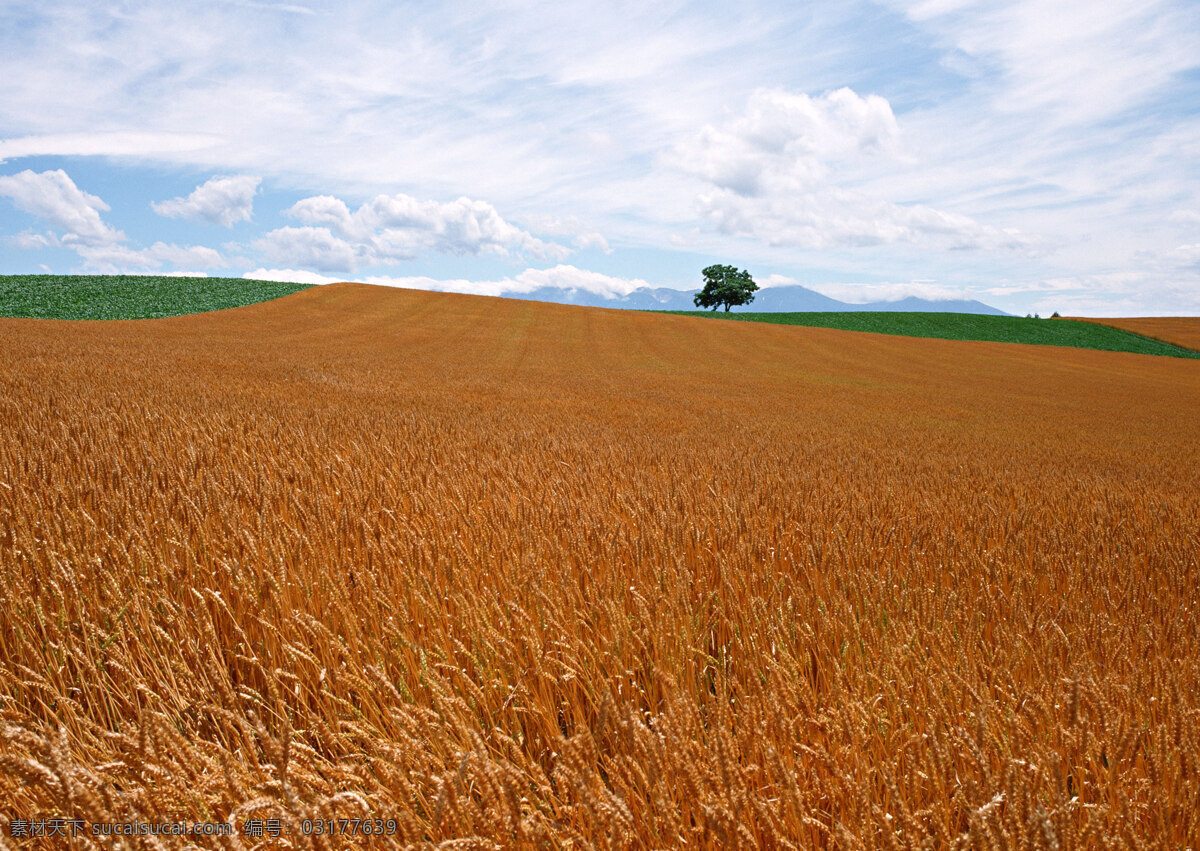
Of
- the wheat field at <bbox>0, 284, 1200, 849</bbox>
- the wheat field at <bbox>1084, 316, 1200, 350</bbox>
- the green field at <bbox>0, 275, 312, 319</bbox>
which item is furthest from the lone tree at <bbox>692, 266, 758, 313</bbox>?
the wheat field at <bbox>0, 284, 1200, 849</bbox>

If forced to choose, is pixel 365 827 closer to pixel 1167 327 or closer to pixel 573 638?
pixel 573 638

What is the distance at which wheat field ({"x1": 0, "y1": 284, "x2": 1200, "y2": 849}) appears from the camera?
51.5 inches

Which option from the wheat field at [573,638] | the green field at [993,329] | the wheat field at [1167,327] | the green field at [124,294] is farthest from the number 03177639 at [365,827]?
the wheat field at [1167,327]

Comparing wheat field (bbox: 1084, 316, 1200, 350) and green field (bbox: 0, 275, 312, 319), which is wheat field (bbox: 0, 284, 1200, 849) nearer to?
green field (bbox: 0, 275, 312, 319)

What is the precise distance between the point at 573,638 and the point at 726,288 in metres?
83.4

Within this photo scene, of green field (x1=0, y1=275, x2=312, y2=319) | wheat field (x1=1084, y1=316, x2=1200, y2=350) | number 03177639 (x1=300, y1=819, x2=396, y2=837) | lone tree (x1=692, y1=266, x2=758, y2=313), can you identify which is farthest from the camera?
lone tree (x1=692, y1=266, x2=758, y2=313)

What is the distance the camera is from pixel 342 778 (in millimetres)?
1515

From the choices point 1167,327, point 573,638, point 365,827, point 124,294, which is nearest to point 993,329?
point 1167,327

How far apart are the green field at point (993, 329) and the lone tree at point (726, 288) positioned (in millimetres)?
13105

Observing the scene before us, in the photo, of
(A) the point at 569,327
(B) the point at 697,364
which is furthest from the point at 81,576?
(A) the point at 569,327

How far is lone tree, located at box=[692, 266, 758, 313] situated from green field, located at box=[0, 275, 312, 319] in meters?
50.2

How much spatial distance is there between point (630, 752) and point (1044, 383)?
32.7m

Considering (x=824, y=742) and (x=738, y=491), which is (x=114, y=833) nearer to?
(x=824, y=742)

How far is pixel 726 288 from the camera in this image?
81.5m
